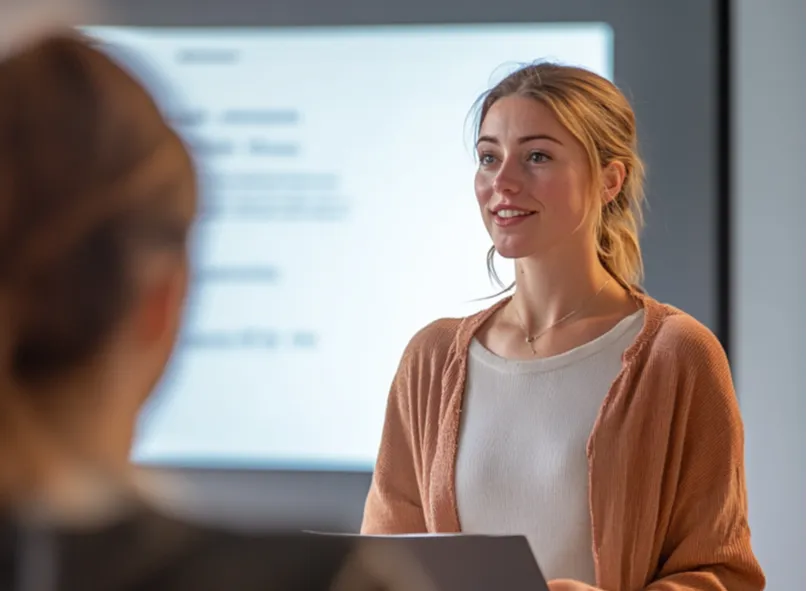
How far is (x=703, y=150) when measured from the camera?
353 centimetres

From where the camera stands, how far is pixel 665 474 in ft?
5.80

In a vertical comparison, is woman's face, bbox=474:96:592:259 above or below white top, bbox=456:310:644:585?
above

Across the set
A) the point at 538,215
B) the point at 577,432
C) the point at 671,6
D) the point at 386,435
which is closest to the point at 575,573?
the point at 577,432

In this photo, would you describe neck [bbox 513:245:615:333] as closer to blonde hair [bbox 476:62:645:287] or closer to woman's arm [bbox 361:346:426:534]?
blonde hair [bbox 476:62:645:287]

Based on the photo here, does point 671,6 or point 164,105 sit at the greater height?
point 164,105

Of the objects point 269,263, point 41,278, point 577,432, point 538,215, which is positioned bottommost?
point 269,263

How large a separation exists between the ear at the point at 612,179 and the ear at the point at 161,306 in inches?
58.8

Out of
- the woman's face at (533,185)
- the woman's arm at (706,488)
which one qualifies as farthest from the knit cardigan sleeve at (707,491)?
the woman's face at (533,185)

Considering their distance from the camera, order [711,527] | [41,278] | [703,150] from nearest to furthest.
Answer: [41,278] → [711,527] → [703,150]

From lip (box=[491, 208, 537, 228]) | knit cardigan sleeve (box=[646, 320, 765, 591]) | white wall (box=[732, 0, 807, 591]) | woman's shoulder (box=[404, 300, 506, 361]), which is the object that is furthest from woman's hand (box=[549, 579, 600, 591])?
white wall (box=[732, 0, 807, 591])

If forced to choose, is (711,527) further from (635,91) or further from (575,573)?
(635,91)

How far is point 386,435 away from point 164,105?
1.46m

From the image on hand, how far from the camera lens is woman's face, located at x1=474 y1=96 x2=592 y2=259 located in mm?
1895

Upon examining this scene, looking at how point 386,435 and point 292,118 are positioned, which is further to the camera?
point 292,118
